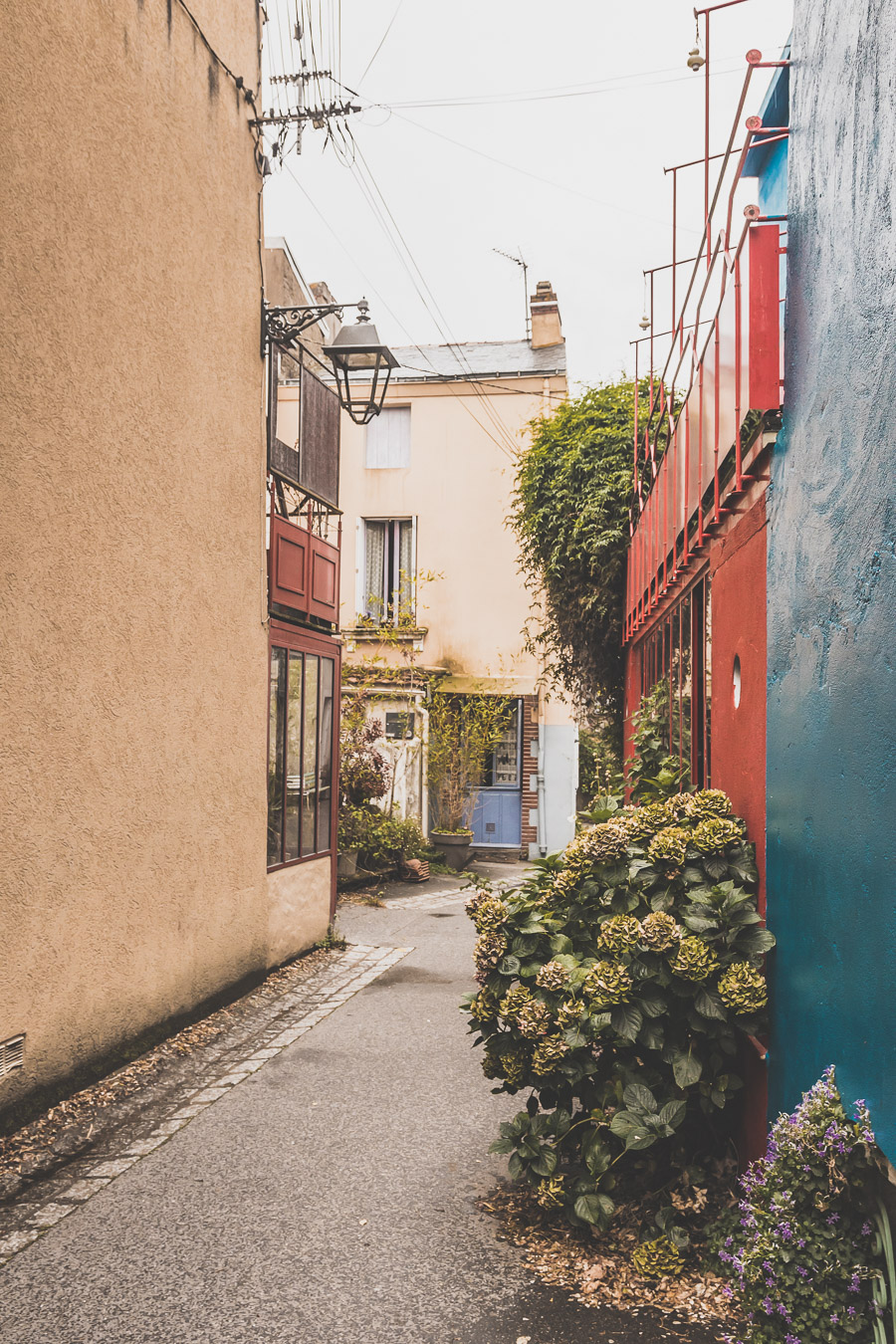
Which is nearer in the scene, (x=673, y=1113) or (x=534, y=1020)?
(x=673, y=1113)

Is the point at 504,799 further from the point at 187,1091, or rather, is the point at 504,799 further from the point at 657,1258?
the point at 657,1258

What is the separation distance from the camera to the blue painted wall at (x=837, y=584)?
239cm

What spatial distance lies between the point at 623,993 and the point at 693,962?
25 cm

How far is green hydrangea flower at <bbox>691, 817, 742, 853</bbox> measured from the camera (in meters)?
3.62

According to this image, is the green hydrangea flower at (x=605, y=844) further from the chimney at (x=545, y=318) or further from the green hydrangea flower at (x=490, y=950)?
the chimney at (x=545, y=318)

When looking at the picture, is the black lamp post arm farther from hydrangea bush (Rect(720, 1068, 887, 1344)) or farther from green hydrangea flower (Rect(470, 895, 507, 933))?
hydrangea bush (Rect(720, 1068, 887, 1344))

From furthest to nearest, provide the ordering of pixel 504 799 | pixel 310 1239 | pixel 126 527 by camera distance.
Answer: pixel 504 799, pixel 126 527, pixel 310 1239

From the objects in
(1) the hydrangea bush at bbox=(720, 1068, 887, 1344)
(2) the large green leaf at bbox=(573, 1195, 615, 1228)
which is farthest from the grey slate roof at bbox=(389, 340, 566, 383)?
(1) the hydrangea bush at bbox=(720, 1068, 887, 1344)

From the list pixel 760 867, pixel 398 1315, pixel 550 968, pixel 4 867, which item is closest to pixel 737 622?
pixel 760 867

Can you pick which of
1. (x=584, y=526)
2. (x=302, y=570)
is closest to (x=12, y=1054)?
(x=302, y=570)

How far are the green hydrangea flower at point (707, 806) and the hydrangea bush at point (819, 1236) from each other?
4.50ft

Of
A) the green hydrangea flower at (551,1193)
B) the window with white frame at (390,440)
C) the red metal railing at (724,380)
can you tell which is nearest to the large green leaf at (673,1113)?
the green hydrangea flower at (551,1193)

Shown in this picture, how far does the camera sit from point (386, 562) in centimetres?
1850

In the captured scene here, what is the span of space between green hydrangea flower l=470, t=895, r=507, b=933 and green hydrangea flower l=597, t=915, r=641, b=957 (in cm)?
52
